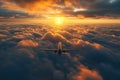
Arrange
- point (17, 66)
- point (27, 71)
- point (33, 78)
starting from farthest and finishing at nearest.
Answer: point (17, 66) < point (27, 71) < point (33, 78)

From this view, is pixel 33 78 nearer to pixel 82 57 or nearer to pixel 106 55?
pixel 82 57

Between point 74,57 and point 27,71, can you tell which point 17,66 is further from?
point 74,57

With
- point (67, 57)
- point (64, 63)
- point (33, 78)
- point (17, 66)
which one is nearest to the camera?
point (33, 78)

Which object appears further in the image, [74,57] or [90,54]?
[90,54]

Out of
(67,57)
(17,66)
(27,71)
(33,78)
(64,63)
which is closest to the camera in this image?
(33,78)

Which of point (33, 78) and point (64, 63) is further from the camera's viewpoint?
point (64, 63)


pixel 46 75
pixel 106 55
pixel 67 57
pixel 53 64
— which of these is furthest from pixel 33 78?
pixel 106 55

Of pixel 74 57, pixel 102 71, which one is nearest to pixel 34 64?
pixel 74 57

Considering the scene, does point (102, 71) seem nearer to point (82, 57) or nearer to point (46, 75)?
point (82, 57)

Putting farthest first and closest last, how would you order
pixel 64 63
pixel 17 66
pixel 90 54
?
pixel 90 54
pixel 64 63
pixel 17 66
